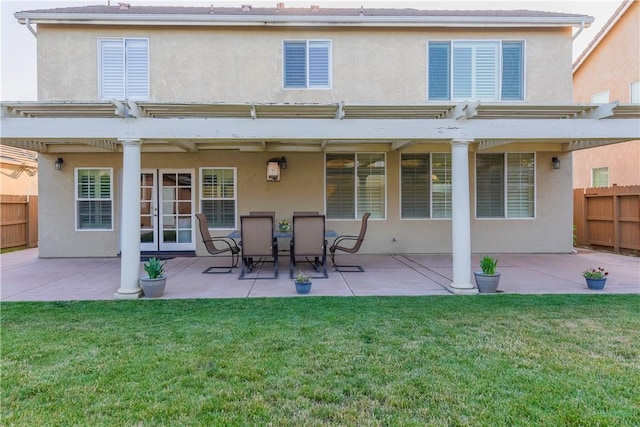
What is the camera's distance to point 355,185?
1030 centimetres

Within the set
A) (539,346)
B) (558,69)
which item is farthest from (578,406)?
(558,69)

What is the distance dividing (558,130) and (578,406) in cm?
471

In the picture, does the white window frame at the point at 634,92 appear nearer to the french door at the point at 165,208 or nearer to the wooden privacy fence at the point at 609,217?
the wooden privacy fence at the point at 609,217

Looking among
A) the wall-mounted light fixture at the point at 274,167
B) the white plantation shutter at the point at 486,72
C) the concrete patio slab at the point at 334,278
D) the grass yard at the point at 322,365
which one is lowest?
the grass yard at the point at 322,365

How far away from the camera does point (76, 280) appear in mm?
7066

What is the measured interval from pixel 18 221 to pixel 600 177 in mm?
21002

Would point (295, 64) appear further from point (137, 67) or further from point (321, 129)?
point (321, 129)

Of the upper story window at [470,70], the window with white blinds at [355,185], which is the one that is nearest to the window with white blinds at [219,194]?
the window with white blinds at [355,185]

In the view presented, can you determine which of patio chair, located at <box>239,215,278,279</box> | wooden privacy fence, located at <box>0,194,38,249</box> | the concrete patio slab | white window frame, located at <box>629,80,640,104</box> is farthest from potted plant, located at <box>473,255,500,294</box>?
wooden privacy fence, located at <box>0,194,38,249</box>

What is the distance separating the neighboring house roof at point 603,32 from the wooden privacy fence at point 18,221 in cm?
2093

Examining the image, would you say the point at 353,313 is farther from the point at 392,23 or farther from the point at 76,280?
the point at 392,23

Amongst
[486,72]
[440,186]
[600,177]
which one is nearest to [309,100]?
[440,186]

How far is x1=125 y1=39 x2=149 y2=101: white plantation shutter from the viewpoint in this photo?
9.31 m

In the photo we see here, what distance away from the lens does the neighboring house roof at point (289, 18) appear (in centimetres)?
895
